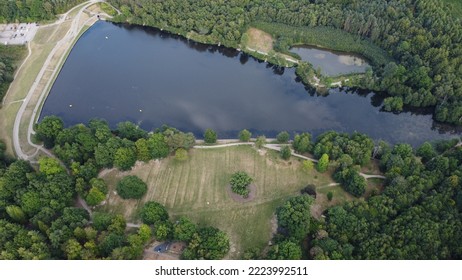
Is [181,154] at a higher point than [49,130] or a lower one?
lower

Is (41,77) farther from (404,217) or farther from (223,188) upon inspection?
(404,217)

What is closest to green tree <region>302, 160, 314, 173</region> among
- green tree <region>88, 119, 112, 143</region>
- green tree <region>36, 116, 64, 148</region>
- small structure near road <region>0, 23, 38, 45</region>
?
green tree <region>88, 119, 112, 143</region>

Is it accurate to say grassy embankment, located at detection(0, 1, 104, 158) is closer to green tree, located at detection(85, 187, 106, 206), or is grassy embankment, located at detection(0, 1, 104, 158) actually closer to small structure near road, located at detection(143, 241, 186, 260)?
green tree, located at detection(85, 187, 106, 206)

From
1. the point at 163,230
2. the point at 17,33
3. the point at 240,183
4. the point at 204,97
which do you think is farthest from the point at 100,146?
the point at 17,33

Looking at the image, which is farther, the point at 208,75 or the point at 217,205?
the point at 208,75

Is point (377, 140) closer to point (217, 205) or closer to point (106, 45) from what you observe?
point (217, 205)

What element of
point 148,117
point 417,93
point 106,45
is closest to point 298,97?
point 417,93

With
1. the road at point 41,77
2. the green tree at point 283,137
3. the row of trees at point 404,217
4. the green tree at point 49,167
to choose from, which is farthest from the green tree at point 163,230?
the road at point 41,77
